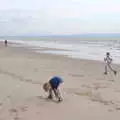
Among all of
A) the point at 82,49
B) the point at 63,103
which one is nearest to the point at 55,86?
the point at 63,103

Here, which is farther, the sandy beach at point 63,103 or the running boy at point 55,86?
the running boy at point 55,86

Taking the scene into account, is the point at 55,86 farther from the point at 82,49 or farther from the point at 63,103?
the point at 82,49

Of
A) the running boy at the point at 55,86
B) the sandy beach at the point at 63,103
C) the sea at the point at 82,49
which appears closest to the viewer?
the sandy beach at the point at 63,103

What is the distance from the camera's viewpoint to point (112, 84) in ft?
45.2

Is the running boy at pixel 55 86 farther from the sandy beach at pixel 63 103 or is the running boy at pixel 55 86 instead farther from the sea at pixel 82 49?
the sea at pixel 82 49

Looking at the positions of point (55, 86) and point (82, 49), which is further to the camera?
point (82, 49)

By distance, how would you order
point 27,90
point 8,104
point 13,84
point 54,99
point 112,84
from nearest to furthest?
1. point 8,104
2. point 54,99
3. point 27,90
4. point 13,84
5. point 112,84

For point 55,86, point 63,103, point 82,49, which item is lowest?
point 63,103

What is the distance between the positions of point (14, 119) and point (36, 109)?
1.04m

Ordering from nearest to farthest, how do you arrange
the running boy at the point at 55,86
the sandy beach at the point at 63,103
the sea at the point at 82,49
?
the sandy beach at the point at 63,103 → the running boy at the point at 55,86 → the sea at the point at 82,49

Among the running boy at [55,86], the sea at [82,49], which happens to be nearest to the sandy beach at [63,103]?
the running boy at [55,86]

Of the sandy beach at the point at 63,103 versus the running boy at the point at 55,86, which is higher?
the running boy at the point at 55,86

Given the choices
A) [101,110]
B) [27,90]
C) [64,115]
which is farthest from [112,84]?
[64,115]

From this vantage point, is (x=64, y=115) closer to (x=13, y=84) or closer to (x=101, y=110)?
(x=101, y=110)
